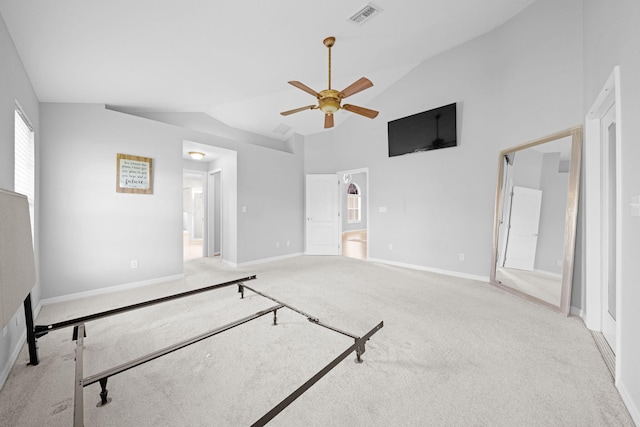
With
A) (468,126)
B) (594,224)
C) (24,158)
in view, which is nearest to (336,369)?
(594,224)

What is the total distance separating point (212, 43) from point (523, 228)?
423 centimetres

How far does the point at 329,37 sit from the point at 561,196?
10.4ft

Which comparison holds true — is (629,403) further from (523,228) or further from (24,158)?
(24,158)

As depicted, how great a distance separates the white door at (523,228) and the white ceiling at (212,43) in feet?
8.16

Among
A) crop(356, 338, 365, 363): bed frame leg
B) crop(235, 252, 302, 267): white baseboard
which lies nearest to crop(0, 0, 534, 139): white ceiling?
crop(356, 338, 365, 363): bed frame leg

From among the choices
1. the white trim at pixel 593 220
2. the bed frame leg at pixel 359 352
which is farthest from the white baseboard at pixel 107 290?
the white trim at pixel 593 220

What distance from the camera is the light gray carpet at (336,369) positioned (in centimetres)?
137

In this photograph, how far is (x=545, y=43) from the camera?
3.01 meters

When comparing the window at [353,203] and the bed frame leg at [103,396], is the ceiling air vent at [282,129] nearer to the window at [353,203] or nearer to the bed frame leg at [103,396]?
the bed frame leg at [103,396]

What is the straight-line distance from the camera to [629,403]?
54.8 inches

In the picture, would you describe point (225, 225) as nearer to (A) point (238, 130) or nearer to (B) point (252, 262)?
(B) point (252, 262)

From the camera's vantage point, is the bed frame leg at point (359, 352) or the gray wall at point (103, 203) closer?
the bed frame leg at point (359, 352)

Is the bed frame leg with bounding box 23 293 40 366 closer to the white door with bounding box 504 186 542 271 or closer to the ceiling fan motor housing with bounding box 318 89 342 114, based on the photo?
the ceiling fan motor housing with bounding box 318 89 342 114

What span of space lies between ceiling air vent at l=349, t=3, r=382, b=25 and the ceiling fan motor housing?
29.8 inches
